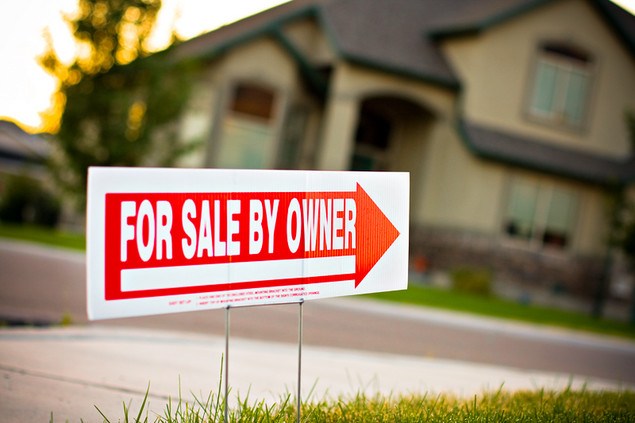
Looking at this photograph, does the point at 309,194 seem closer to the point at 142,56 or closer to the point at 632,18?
the point at 142,56

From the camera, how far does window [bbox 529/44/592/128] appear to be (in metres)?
22.1

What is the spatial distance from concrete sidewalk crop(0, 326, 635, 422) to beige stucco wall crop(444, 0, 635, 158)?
13807 millimetres

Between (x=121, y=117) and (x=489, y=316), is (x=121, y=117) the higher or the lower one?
the higher one

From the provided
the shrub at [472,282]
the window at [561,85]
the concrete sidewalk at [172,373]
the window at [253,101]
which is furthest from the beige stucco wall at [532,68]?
the concrete sidewalk at [172,373]

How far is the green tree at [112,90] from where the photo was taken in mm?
15445

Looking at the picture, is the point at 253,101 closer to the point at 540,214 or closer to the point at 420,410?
the point at 540,214

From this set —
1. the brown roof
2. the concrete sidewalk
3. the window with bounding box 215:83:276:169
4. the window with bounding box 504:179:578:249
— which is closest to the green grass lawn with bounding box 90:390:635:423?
the concrete sidewalk

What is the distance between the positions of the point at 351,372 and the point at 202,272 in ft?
12.7

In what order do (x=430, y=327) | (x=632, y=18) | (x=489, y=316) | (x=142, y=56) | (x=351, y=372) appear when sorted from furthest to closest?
1. (x=632, y=18)
2. (x=142, y=56)
3. (x=489, y=316)
4. (x=430, y=327)
5. (x=351, y=372)

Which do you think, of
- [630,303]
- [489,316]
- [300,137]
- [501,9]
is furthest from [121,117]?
[630,303]

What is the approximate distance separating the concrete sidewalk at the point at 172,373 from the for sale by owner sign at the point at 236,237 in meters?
1.09

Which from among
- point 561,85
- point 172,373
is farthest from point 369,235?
point 561,85

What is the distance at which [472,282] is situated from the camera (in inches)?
772

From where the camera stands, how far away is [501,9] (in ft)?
70.4
